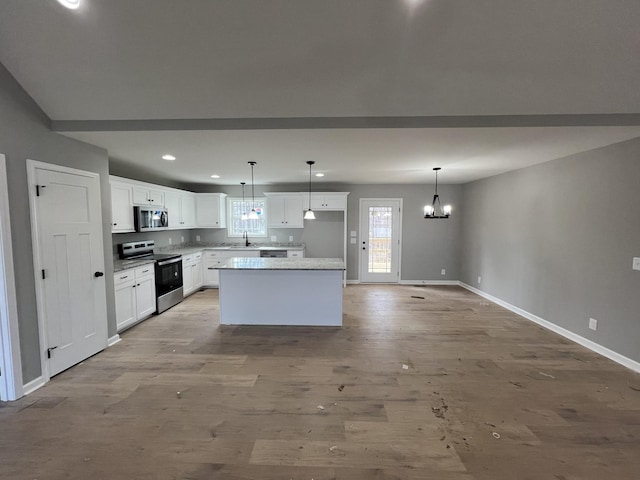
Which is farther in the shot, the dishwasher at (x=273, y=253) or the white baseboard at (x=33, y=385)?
the dishwasher at (x=273, y=253)

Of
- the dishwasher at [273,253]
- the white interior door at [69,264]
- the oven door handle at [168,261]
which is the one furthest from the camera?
the dishwasher at [273,253]

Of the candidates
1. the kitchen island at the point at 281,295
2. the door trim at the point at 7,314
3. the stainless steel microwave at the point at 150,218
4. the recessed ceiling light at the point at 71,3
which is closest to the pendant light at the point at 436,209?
the kitchen island at the point at 281,295

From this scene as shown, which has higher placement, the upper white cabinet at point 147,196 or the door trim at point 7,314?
the upper white cabinet at point 147,196

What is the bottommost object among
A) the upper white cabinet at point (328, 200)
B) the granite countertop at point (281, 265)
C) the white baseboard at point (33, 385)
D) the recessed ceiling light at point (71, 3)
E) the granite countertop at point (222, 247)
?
the white baseboard at point (33, 385)

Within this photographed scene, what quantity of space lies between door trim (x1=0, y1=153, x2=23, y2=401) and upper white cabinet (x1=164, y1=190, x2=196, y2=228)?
3047mm

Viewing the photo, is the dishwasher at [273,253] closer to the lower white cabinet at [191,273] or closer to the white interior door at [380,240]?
the lower white cabinet at [191,273]

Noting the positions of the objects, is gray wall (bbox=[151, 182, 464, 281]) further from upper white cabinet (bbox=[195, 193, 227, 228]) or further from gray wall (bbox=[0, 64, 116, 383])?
gray wall (bbox=[0, 64, 116, 383])

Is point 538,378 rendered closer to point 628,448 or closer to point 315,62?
point 628,448

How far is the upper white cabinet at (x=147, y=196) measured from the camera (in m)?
4.46

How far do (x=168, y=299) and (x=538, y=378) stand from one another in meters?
5.27

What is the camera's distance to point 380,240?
6684 mm

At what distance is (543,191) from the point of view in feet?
13.4

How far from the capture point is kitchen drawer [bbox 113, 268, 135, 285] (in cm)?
358

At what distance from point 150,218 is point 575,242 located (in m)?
6.41
